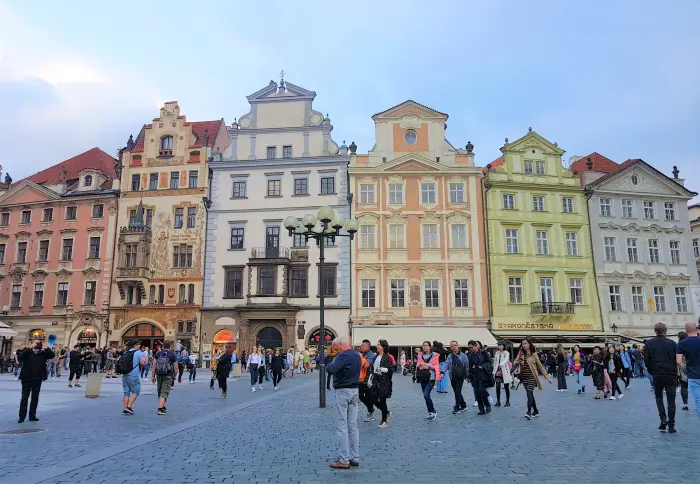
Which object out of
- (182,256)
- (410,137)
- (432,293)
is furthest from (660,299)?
(182,256)

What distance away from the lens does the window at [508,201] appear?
40969 mm

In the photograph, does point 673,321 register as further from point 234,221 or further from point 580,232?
point 234,221

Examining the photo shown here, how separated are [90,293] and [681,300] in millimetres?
44085

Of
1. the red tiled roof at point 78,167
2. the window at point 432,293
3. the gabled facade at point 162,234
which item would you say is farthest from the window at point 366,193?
the red tiled roof at point 78,167

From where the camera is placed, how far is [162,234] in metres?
41.3

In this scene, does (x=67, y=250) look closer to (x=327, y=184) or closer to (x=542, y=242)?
→ (x=327, y=184)

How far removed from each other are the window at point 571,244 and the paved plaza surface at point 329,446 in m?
28.1

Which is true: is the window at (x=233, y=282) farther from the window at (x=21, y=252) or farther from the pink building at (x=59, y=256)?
the window at (x=21, y=252)

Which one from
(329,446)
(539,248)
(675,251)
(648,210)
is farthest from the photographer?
(648,210)

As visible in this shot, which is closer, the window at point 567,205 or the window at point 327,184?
the window at point 327,184

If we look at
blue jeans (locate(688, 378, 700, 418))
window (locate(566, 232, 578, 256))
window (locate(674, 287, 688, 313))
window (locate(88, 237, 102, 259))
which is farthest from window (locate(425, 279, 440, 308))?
blue jeans (locate(688, 378, 700, 418))

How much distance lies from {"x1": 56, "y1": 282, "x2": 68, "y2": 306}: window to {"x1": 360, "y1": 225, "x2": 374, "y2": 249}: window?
22.6 metres

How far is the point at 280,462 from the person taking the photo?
7.40 m

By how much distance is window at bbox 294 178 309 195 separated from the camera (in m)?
41.0
